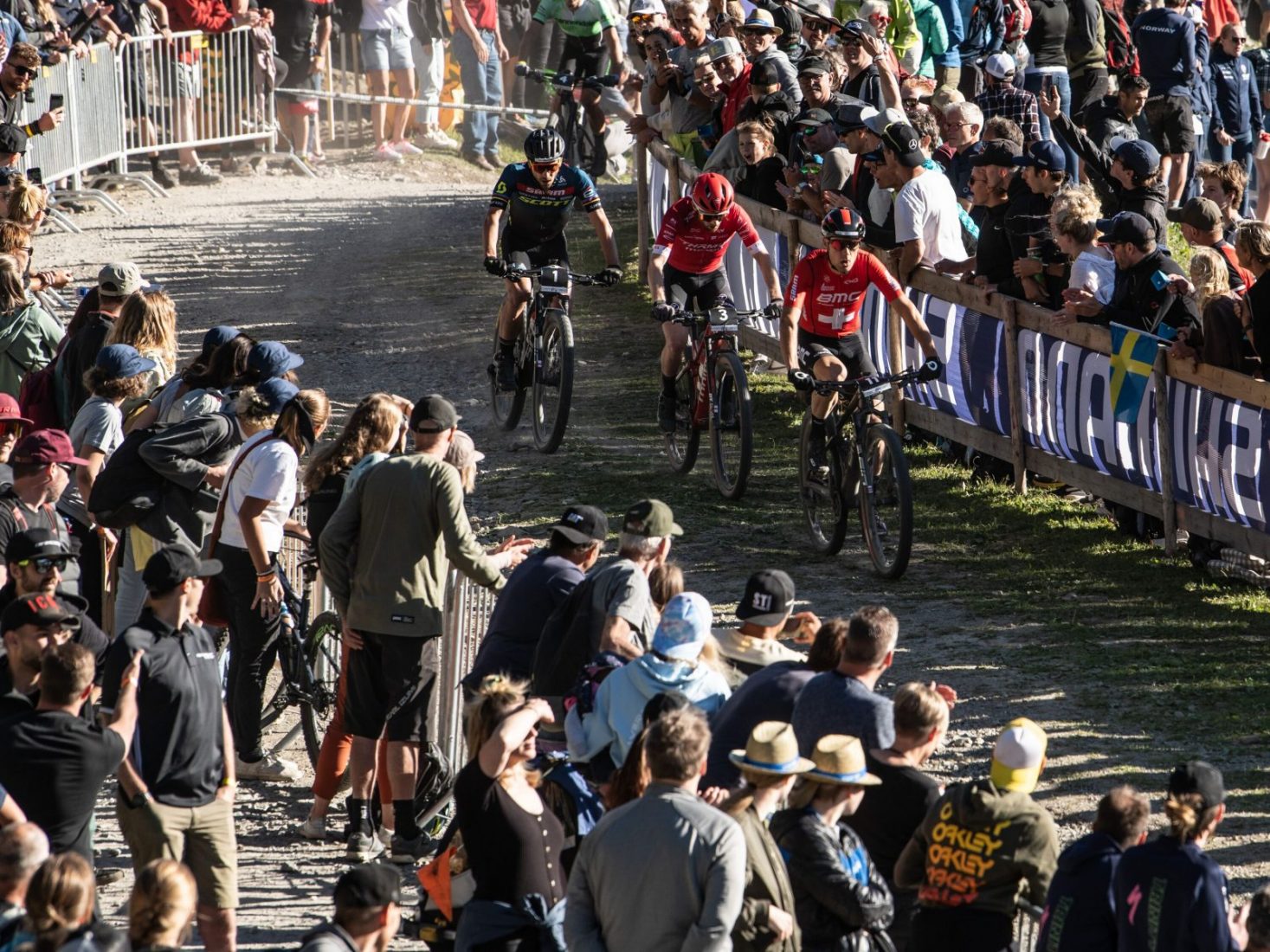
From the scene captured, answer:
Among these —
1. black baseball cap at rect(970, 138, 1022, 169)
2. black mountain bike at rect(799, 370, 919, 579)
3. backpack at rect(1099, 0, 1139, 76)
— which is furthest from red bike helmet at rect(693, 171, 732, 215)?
backpack at rect(1099, 0, 1139, 76)

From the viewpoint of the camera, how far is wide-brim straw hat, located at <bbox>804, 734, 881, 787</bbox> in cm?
583

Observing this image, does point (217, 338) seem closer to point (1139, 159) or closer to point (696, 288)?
point (696, 288)

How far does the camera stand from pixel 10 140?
14.8m

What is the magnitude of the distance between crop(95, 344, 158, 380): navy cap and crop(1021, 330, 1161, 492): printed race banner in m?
5.35

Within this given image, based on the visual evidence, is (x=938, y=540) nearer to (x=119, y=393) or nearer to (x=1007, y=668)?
(x=1007, y=668)

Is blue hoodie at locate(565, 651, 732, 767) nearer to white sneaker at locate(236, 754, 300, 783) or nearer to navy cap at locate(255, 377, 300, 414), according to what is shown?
navy cap at locate(255, 377, 300, 414)

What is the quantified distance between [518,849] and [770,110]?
10.2 meters

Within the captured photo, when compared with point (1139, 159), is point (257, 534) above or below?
below

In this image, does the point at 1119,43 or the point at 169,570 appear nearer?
the point at 169,570

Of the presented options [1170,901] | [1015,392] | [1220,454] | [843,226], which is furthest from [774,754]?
[1015,392]

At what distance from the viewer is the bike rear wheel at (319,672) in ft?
30.8

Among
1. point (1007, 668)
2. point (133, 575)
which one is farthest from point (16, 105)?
point (1007, 668)

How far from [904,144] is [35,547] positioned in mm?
7269

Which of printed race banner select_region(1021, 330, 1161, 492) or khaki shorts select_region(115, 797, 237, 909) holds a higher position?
printed race banner select_region(1021, 330, 1161, 492)
